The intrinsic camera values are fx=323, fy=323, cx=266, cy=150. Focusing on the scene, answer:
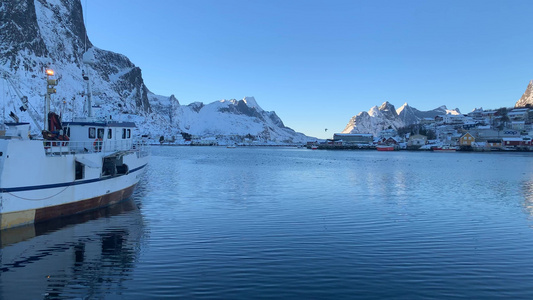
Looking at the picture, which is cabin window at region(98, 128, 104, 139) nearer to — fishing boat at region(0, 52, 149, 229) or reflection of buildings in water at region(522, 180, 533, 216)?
fishing boat at region(0, 52, 149, 229)

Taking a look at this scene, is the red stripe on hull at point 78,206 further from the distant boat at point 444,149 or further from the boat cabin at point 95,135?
the distant boat at point 444,149

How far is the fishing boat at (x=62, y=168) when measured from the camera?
59.7ft

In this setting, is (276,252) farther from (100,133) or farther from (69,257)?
(100,133)

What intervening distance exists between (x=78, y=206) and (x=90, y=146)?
555 cm

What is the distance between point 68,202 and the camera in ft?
71.9

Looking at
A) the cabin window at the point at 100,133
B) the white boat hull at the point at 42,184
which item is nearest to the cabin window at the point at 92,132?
the cabin window at the point at 100,133

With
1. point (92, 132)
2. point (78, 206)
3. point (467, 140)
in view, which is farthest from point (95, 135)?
point (467, 140)

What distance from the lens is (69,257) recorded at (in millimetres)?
14992

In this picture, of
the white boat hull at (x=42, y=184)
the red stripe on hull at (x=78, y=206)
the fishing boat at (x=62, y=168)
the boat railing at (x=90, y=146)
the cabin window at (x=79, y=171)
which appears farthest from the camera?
the cabin window at (x=79, y=171)

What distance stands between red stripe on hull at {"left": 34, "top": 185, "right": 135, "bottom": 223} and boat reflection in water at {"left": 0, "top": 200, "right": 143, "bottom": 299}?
1.48ft

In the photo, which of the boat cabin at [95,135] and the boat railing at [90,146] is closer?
the boat railing at [90,146]

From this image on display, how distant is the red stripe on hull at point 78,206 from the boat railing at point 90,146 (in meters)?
3.56

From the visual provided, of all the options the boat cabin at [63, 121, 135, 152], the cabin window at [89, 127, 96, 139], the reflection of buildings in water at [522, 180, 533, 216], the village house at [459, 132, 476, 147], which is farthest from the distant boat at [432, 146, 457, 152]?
the cabin window at [89, 127, 96, 139]

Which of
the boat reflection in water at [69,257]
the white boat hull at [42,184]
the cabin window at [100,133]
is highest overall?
the cabin window at [100,133]
